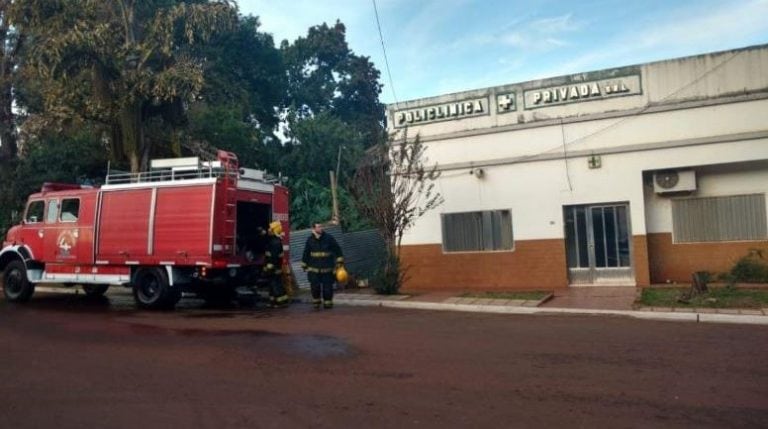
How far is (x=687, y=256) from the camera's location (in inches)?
611

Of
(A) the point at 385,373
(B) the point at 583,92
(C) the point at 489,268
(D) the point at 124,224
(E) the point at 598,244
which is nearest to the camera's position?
(A) the point at 385,373

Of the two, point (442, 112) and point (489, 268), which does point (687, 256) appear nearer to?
point (489, 268)

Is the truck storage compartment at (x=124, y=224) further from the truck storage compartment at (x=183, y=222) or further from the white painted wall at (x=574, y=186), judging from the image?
the white painted wall at (x=574, y=186)

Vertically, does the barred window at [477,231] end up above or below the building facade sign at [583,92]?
below

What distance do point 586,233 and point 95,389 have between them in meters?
12.4

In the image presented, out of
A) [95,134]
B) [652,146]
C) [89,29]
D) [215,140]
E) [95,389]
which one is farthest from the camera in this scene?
[215,140]

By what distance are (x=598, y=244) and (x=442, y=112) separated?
5280 millimetres

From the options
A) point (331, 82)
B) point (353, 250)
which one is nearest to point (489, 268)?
point (353, 250)

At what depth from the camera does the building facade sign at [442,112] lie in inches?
671

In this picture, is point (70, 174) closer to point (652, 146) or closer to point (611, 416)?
point (652, 146)

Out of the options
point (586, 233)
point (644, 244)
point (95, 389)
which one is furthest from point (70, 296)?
point (644, 244)

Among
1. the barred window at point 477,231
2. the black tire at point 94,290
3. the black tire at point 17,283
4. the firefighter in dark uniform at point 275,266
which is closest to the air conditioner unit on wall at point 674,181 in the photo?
the barred window at point 477,231

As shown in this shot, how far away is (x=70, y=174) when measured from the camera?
20.8 m

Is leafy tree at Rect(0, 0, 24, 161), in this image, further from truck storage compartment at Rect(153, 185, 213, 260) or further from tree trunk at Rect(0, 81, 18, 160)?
truck storage compartment at Rect(153, 185, 213, 260)
